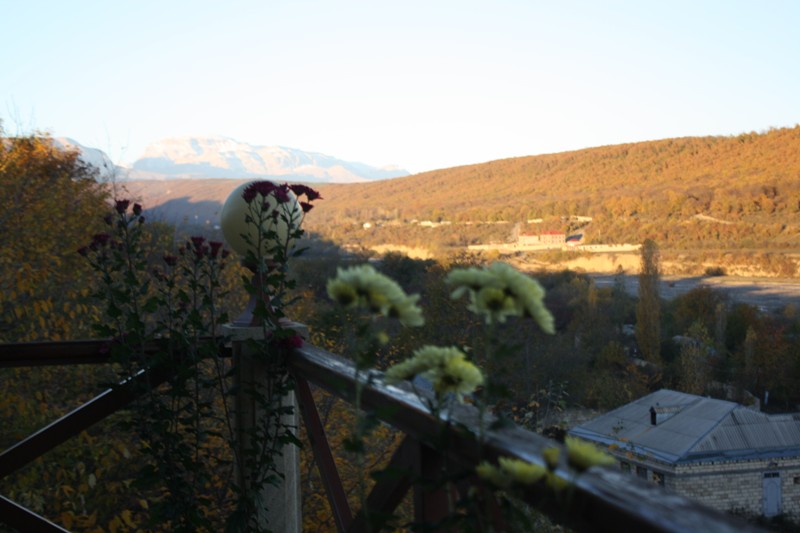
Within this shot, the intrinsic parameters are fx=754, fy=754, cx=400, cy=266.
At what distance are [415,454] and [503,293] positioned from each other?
0.34 m

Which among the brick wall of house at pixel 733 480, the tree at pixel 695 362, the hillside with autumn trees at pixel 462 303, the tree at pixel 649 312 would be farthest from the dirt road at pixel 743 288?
the brick wall of house at pixel 733 480

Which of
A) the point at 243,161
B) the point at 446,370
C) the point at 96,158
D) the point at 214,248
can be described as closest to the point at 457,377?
the point at 446,370

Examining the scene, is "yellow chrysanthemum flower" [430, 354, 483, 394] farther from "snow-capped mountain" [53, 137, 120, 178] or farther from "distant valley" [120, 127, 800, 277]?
"distant valley" [120, 127, 800, 277]

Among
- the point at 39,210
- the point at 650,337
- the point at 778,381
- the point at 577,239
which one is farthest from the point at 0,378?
the point at 577,239

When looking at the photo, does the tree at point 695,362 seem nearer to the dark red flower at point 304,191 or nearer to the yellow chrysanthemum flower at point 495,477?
the dark red flower at point 304,191

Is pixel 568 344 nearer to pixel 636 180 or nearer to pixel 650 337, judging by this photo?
pixel 650 337

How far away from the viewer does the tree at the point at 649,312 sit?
30.7 m

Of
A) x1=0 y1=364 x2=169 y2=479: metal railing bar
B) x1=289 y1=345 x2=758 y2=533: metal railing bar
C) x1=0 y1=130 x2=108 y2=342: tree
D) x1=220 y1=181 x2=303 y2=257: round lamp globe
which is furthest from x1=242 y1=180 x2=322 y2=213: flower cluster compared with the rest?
x1=0 y1=130 x2=108 y2=342: tree

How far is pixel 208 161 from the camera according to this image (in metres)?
163

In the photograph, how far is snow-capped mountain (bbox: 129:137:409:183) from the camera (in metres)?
150

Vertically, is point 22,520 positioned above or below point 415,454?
below

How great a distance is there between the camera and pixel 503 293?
2.35 feet

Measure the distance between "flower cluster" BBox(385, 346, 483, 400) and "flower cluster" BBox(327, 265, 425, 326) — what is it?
0.04m

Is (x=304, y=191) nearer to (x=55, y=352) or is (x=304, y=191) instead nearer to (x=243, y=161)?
(x=55, y=352)
